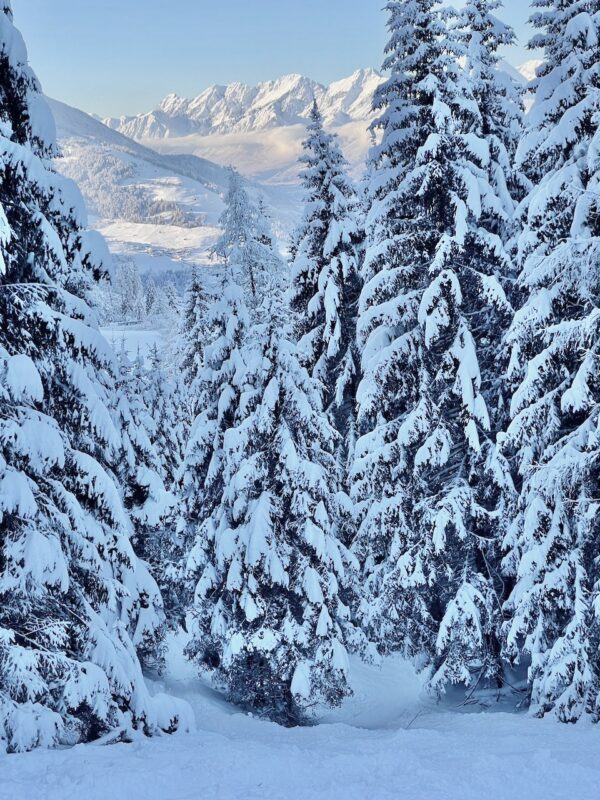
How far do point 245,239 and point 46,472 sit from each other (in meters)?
16.4

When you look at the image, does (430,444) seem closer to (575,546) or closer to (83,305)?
(575,546)

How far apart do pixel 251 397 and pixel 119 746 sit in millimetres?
8179

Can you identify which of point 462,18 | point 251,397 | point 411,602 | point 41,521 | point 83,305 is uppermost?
point 462,18

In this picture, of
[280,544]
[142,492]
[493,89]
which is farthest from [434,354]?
[142,492]

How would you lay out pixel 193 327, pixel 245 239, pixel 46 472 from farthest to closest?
pixel 193 327 < pixel 245 239 < pixel 46 472

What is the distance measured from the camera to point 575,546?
10.8 metres

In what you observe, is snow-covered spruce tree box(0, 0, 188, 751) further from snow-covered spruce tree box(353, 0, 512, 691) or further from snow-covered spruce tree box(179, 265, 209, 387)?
snow-covered spruce tree box(179, 265, 209, 387)

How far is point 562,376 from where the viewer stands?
1105 cm

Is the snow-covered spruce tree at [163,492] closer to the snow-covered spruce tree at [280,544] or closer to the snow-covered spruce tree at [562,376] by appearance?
the snow-covered spruce tree at [280,544]

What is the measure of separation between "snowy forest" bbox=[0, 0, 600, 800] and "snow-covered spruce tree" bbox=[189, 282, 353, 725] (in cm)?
8

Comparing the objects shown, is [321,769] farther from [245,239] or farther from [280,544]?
[245,239]

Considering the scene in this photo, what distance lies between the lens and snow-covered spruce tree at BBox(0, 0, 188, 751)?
731 cm

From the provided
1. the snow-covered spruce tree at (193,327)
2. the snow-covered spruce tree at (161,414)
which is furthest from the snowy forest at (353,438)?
the snow-covered spruce tree at (193,327)

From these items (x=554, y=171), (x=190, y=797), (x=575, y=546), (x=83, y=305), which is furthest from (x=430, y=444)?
(x=190, y=797)
